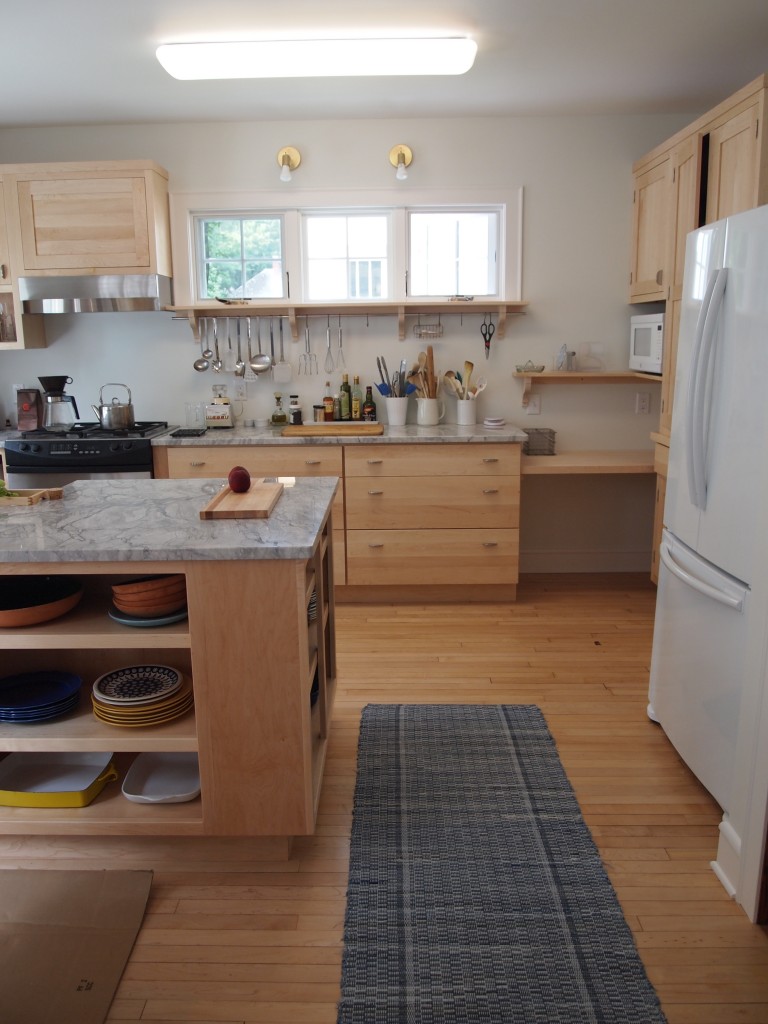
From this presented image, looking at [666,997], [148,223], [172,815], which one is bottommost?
[666,997]

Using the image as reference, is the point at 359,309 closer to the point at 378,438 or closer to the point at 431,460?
the point at 378,438

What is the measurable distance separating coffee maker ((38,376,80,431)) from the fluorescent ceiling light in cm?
180

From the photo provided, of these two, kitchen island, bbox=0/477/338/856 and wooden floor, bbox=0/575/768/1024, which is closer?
wooden floor, bbox=0/575/768/1024

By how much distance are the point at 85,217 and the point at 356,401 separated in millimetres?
1658

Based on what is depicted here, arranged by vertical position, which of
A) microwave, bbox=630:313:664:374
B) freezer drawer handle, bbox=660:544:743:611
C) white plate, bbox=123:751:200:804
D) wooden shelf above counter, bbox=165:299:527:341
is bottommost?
white plate, bbox=123:751:200:804

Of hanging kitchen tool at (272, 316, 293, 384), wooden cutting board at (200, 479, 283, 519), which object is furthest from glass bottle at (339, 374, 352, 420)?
wooden cutting board at (200, 479, 283, 519)

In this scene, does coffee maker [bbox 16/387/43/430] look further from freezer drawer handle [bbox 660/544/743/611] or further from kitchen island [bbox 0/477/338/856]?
freezer drawer handle [bbox 660/544/743/611]

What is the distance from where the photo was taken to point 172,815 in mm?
2127

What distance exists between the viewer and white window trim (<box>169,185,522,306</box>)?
433 cm

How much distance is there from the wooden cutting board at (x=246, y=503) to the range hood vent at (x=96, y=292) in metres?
2.02

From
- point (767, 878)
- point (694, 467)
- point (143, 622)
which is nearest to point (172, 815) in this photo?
point (143, 622)

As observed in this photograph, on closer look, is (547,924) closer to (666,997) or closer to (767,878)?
(666,997)

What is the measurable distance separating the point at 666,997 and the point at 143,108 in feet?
13.8

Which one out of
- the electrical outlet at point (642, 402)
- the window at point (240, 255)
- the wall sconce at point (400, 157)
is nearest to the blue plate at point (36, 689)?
the window at point (240, 255)
